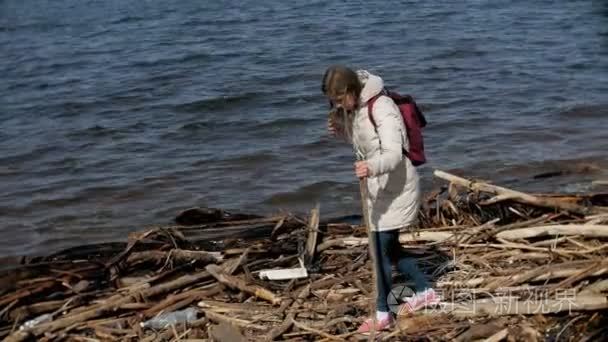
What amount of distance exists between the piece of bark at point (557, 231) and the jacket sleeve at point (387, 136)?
5.57ft

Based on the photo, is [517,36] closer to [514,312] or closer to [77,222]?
[77,222]

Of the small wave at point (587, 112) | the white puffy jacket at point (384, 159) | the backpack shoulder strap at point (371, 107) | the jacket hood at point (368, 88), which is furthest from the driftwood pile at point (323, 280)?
the small wave at point (587, 112)

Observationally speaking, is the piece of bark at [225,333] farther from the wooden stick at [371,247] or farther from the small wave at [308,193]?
the small wave at [308,193]

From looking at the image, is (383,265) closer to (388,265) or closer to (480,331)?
(388,265)

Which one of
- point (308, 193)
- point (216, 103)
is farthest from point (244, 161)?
point (216, 103)

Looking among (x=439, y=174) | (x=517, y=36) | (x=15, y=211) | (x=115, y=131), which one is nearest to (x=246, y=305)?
(x=439, y=174)

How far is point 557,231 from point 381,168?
1871 mm

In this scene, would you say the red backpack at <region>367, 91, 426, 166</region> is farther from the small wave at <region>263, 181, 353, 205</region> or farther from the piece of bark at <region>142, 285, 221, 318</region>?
the small wave at <region>263, 181, 353, 205</region>

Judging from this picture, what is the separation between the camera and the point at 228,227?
7176mm

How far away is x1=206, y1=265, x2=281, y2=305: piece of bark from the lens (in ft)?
18.2

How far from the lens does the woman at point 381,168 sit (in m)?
4.65

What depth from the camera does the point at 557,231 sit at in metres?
5.88

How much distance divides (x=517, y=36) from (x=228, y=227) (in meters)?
12.1

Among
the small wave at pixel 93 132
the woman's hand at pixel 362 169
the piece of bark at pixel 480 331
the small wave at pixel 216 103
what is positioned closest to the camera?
the woman's hand at pixel 362 169
